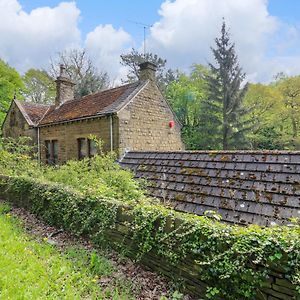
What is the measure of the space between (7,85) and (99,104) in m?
15.9

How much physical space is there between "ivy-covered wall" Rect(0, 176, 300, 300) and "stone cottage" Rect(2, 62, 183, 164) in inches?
273

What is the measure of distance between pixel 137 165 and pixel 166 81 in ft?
87.4

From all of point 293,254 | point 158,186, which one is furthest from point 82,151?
point 293,254

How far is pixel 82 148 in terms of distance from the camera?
14422 millimetres

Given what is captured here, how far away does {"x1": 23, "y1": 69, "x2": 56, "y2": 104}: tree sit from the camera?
34.1 meters

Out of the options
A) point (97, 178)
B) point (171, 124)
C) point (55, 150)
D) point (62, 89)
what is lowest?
point (97, 178)

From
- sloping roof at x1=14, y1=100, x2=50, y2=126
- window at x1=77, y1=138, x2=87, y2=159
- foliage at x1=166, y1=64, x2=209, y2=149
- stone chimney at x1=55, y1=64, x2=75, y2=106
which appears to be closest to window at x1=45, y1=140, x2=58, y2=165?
sloping roof at x1=14, y1=100, x2=50, y2=126

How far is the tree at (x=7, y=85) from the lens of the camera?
24692mm

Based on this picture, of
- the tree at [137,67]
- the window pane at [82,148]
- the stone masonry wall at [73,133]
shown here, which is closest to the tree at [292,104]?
the tree at [137,67]

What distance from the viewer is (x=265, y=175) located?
616 cm

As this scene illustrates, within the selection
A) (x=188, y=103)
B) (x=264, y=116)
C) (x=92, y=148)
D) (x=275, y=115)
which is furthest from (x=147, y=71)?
(x=264, y=116)

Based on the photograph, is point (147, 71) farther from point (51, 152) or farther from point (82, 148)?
point (51, 152)

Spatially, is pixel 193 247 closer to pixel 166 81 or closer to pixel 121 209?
pixel 121 209

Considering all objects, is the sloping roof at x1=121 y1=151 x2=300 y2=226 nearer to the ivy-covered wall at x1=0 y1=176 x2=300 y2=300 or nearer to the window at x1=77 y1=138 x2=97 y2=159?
the ivy-covered wall at x1=0 y1=176 x2=300 y2=300
